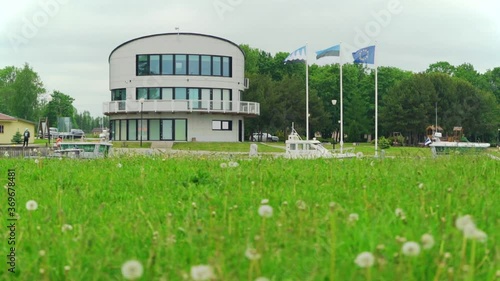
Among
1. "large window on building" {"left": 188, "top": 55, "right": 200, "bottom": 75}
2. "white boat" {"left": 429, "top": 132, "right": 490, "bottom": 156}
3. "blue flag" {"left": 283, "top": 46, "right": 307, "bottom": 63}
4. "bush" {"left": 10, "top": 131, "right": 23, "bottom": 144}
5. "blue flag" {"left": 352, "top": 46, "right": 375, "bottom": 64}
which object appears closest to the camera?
"white boat" {"left": 429, "top": 132, "right": 490, "bottom": 156}

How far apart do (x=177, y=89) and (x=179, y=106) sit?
2201 millimetres

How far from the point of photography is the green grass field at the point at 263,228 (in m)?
2.71

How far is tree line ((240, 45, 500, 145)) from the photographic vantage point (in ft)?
229

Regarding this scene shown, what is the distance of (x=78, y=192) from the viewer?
234 inches

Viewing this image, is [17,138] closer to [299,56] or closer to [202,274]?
[299,56]

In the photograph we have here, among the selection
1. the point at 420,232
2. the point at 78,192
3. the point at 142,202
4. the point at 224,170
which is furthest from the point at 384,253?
the point at 224,170

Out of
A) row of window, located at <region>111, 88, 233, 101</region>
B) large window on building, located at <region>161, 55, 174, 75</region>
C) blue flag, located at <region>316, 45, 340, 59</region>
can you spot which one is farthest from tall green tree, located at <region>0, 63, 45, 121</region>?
blue flag, located at <region>316, 45, 340, 59</region>

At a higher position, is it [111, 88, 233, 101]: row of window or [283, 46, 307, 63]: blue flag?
[283, 46, 307, 63]: blue flag

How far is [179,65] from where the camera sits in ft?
166

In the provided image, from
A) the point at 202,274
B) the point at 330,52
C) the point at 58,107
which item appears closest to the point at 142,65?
the point at 330,52

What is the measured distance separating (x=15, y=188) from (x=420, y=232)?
5361 mm

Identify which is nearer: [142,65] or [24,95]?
[142,65]

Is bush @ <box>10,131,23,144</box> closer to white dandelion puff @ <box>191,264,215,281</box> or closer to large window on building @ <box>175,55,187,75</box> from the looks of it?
large window on building @ <box>175,55,187,75</box>

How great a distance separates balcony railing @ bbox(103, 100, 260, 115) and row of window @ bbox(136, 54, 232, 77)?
10.8 feet
